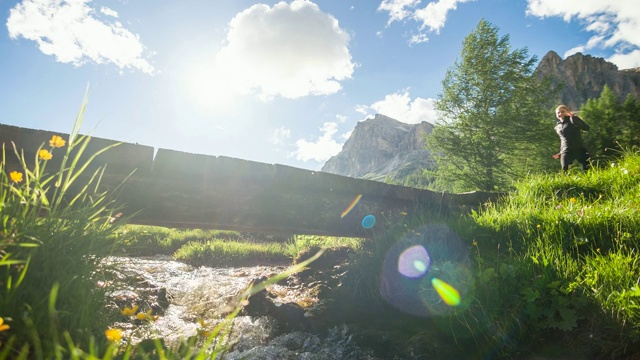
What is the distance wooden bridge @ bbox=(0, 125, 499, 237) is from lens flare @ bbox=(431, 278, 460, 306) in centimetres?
221

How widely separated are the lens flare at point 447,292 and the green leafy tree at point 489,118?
15.0 metres

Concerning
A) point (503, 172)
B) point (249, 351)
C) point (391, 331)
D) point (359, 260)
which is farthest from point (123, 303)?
point (503, 172)

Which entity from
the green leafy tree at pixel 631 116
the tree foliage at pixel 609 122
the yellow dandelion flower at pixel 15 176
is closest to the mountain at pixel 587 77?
the green leafy tree at pixel 631 116

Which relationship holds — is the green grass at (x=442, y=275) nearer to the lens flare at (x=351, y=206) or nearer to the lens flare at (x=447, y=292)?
the lens flare at (x=447, y=292)

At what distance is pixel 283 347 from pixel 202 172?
246 cm

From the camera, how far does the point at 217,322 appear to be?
3.60 m

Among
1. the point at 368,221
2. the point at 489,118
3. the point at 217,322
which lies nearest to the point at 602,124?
the point at 489,118

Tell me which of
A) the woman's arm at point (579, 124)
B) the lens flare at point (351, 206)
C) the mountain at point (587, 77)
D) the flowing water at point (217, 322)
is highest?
the mountain at point (587, 77)

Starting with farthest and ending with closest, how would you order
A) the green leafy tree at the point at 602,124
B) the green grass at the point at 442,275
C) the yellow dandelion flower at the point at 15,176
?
the green leafy tree at the point at 602,124 → the yellow dandelion flower at the point at 15,176 → the green grass at the point at 442,275

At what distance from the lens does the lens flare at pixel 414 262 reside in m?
3.87

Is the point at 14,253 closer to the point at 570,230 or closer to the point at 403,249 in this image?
the point at 403,249

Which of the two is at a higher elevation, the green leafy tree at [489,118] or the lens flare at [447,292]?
the green leafy tree at [489,118]

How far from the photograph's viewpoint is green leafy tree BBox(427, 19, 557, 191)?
16.9 meters

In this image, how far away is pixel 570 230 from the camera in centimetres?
355
